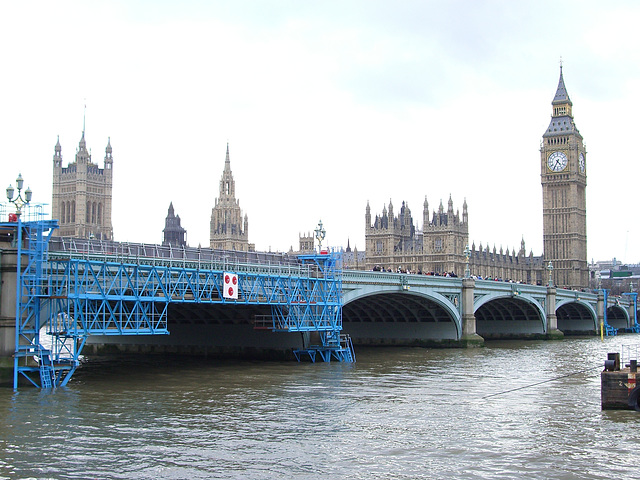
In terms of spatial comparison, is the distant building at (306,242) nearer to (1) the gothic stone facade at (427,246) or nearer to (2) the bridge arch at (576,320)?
(1) the gothic stone facade at (427,246)

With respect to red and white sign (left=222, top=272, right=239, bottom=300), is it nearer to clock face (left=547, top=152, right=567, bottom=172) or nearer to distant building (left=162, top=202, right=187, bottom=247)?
clock face (left=547, top=152, right=567, bottom=172)

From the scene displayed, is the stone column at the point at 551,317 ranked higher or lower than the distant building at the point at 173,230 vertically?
lower

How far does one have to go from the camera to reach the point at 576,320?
91.7m

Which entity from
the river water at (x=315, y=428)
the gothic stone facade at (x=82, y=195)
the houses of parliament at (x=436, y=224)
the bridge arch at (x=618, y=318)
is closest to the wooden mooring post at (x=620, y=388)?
the river water at (x=315, y=428)

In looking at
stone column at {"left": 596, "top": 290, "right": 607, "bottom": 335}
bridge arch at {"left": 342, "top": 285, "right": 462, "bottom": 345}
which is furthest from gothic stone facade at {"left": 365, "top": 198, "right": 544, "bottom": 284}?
bridge arch at {"left": 342, "top": 285, "right": 462, "bottom": 345}

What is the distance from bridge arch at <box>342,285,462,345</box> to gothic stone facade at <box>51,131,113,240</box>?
355 feet

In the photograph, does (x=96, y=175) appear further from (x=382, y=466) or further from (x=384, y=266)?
(x=382, y=466)

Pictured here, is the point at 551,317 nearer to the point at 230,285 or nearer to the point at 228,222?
the point at 230,285

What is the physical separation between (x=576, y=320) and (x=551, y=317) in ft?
69.5

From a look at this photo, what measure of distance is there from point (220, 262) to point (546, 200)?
108824 mm

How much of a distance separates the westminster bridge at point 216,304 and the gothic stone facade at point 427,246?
41.4 metres

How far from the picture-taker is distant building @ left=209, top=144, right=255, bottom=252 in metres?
146

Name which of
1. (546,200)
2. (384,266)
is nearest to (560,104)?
(546,200)

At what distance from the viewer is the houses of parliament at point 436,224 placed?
118 metres
